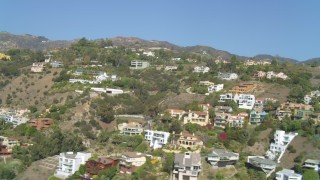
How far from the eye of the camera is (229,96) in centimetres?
4491

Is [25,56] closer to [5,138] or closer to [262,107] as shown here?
[5,138]

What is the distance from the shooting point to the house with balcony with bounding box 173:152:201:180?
30.4 meters

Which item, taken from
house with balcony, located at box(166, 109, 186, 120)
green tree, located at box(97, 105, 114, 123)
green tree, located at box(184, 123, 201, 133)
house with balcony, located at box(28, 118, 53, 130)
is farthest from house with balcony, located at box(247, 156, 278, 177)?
house with balcony, located at box(28, 118, 53, 130)

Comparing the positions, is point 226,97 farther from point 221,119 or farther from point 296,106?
point 296,106

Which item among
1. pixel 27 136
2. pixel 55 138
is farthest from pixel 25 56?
pixel 55 138

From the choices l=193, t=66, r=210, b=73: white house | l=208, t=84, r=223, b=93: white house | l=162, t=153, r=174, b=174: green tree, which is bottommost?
l=162, t=153, r=174, b=174: green tree

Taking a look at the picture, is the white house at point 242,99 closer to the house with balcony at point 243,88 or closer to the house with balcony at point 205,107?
the house with balcony at point 243,88

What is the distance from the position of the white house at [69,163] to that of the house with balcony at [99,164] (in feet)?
2.67

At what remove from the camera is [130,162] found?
103 ft

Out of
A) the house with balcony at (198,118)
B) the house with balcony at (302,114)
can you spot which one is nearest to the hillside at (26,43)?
the house with balcony at (198,118)

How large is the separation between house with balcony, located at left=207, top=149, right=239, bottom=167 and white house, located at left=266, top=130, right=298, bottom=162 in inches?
133

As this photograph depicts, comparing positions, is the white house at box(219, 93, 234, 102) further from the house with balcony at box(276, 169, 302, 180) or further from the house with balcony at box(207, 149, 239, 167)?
the house with balcony at box(276, 169, 302, 180)

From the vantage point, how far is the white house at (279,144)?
3372 centimetres

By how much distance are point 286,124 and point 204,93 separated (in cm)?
1341
